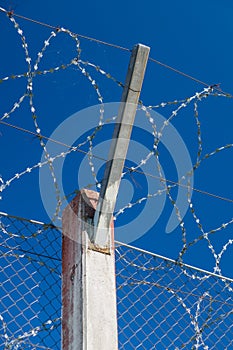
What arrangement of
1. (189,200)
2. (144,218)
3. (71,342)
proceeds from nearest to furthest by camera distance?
(71,342) → (144,218) → (189,200)

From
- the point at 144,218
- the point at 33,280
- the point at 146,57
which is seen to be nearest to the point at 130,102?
the point at 146,57

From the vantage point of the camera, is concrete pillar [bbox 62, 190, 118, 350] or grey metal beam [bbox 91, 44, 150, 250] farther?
grey metal beam [bbox 91, 44, 150, 250]

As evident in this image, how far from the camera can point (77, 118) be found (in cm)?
212

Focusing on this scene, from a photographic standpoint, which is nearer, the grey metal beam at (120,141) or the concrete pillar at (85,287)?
the concrete pillar at (85,287)

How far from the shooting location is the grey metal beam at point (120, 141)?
79.3 inches

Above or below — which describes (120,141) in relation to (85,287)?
above

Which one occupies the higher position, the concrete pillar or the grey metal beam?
the grey metal beam

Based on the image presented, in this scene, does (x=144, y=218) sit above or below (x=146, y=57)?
below

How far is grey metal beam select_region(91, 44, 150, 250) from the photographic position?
2014 mm

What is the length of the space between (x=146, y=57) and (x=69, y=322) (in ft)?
3.28

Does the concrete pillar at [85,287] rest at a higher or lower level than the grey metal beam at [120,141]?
lower

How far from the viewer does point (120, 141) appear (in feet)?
6.61

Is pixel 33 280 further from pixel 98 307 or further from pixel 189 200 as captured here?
pixel 189 200

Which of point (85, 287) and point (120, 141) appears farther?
point (120, 141)
